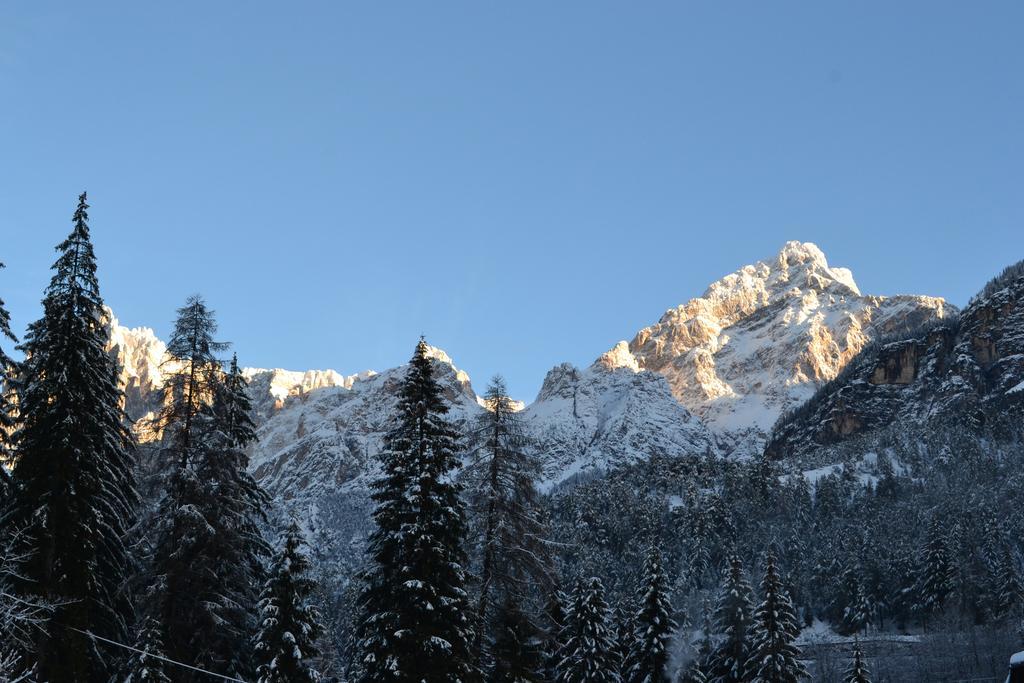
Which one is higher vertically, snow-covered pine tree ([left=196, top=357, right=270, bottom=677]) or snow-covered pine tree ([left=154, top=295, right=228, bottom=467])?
snow-covered pine tree ([left=154, top=295, right=228, bottom=467])

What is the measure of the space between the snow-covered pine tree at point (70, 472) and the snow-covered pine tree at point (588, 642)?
25.2 meters

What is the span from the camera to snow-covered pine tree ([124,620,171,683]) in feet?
95.0

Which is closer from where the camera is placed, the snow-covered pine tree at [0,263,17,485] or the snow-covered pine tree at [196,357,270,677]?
the snow-covered pine tree at [0,263,17,485]

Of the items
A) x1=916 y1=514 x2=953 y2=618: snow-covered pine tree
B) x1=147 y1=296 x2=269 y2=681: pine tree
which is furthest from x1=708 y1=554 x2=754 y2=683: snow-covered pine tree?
x1=916 y1=514 x2=953 y2=618: snow-covered pine tree

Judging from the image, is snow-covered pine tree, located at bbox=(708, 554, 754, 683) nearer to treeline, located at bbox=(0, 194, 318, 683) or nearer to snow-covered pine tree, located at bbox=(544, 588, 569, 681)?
snow-covered pine tree, located at bbox=(544, 588, 569, 681)

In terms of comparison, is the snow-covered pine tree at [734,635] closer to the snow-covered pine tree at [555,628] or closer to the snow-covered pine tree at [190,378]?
the snow-covered pine tree at [555,628]

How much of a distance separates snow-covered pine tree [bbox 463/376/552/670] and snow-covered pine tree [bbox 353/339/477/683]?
4.78 feet

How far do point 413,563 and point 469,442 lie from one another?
4.77m

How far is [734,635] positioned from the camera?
199ft

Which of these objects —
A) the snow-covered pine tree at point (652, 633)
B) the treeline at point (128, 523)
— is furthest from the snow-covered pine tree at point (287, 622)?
the snow-covered pine tree at point (652, 633)

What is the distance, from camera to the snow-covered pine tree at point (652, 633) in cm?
5034

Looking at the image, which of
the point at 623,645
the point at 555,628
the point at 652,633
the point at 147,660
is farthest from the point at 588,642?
the point at 147,660

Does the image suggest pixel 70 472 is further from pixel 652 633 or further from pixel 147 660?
pixel 652 633

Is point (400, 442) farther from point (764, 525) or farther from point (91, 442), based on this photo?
point (764, 525)
